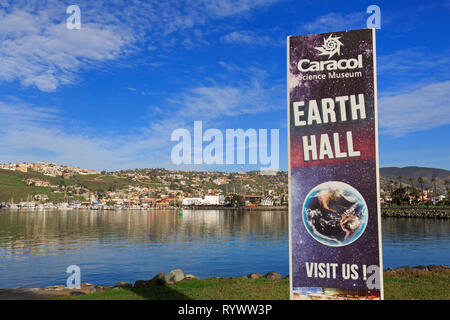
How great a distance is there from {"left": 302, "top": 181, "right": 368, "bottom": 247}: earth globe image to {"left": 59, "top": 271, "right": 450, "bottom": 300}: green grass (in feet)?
13.3

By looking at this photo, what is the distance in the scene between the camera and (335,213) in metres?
9.33

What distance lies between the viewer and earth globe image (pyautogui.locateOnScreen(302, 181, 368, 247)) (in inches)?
358

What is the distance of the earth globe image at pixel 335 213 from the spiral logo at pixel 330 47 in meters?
3.46

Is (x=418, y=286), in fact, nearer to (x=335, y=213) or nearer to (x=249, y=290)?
(x=249, y=290)

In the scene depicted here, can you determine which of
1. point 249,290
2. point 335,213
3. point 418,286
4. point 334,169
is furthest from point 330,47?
point 418,286

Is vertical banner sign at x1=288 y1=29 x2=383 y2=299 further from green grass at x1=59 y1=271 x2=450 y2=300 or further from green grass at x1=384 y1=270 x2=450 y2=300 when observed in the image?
green grass at x1=384 y1=270 x2=450 y2=300

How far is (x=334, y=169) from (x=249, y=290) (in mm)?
6551

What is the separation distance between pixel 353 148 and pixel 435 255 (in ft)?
93.0

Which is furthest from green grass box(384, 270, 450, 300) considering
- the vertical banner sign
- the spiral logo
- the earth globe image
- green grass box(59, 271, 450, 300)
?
the spiral logo
